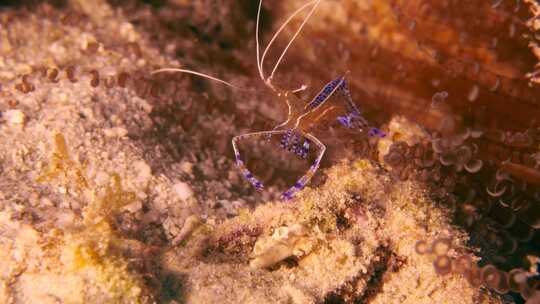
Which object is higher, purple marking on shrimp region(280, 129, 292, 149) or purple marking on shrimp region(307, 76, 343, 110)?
purple marking on shrimp region(307, 76, 343, 110)

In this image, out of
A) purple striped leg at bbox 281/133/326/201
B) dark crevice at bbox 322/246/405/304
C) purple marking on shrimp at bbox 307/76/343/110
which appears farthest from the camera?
purple marking on shrimp at bbox 307/76/343/110

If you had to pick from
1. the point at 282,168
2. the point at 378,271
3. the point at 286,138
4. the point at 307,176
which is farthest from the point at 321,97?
the point at 378,271

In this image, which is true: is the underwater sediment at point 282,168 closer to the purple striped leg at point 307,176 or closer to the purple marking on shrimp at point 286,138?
the purple striped leg at point 307,176

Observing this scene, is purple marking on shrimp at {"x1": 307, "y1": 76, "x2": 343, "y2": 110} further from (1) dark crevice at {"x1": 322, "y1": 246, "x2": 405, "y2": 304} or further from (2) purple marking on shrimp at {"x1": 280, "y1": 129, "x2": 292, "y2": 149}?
(1) dark crevice at {"x1": 322, "y1": 246, "x2": 405, "y2": 304}

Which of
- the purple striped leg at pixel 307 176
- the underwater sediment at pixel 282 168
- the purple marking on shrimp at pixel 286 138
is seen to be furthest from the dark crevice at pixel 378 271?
the purple marking on shrimp at pixel 286 138

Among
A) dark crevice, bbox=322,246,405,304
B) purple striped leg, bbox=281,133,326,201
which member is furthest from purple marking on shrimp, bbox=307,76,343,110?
dark crevice, bbox=322,246,405,304

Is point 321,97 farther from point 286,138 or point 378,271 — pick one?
point 378,271

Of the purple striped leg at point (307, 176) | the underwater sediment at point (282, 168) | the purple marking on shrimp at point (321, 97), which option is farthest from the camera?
the purple marking on shrimp at point (321, 97)
